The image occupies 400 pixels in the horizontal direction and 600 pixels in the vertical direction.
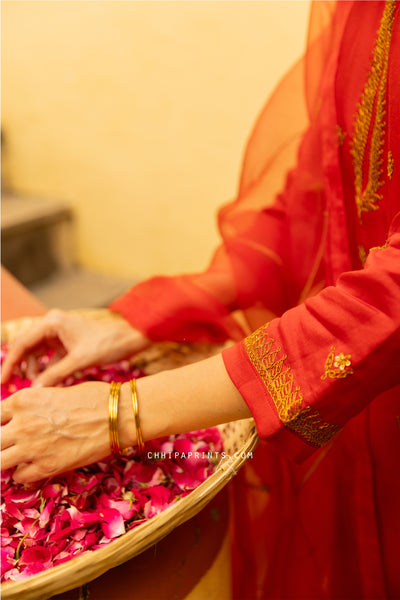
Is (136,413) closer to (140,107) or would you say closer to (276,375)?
(276,375)

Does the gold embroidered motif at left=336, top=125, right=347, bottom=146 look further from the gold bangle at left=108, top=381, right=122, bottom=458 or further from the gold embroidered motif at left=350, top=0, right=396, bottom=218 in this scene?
the gold bangle at left=108, top=381, right=122, bottom=458

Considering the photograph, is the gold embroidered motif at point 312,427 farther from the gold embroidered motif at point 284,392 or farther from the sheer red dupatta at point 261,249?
the sheer red dupatta at point 261,249

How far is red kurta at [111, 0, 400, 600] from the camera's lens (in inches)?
17.4

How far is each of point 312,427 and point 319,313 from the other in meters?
0.11

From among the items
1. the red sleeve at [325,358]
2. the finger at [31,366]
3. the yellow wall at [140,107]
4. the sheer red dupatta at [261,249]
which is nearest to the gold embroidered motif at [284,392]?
the red sleeve at [325,358]

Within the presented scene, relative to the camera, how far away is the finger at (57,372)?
0.63 meters

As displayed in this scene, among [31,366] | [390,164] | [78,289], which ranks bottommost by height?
[78,289]

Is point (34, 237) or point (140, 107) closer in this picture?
point (140, 107)

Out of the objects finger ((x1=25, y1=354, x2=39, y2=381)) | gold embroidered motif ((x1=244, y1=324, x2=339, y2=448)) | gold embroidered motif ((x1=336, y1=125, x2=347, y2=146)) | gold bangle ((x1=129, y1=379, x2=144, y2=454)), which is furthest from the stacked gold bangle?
gold embroidered motif ((x1=336, y1=125, x2=347, y2=146))

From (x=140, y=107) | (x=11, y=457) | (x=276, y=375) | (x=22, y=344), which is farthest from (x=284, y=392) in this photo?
(x=140, y=107)

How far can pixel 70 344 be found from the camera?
67cm

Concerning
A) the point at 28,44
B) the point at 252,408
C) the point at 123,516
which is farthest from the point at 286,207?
the point at 28,44

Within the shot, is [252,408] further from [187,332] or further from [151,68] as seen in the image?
[151,68]

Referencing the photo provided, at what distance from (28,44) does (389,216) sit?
0.94 meters
